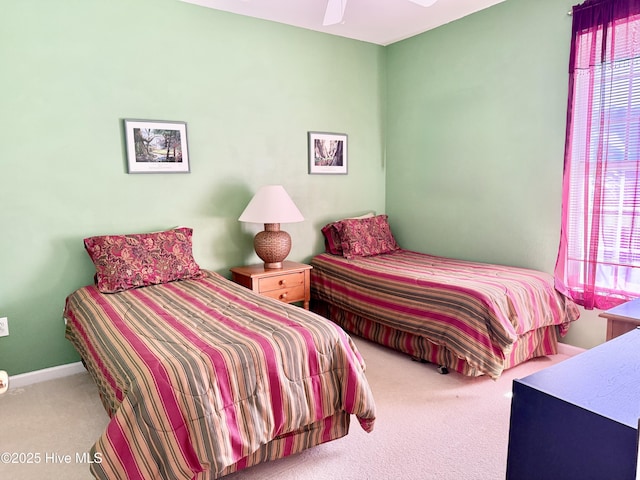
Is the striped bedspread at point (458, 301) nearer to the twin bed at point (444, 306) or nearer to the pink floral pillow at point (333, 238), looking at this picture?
the twin bed at point (444, 306)

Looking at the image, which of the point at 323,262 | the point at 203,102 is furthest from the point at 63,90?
the point at 323,262

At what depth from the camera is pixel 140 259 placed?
2.84 metres

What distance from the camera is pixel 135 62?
3.02m

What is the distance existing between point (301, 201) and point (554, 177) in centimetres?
202

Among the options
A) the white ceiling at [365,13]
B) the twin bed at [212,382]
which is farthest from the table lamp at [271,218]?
the white ceiling at [365,13]

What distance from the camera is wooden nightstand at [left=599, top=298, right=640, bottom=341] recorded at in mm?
1802

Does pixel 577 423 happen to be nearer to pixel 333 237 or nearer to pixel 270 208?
pixel 270 208

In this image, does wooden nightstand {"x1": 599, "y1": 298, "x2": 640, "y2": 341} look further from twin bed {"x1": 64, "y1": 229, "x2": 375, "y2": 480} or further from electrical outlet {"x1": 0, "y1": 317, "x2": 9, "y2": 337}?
electrical outlet {"x1": 0, "y1": 317, "x2": 9, "y2": 337}

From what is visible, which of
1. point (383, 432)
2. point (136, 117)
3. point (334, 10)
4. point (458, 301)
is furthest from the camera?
point (136, 117)

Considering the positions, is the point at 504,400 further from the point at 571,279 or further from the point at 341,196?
the point at 341,196

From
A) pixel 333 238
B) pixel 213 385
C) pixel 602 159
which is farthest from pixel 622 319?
pixel 333 238

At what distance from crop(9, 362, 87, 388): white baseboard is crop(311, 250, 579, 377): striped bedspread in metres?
1.93

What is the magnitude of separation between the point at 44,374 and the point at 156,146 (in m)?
1.72

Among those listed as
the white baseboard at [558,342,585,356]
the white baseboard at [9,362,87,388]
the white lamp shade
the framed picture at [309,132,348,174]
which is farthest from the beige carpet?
the framed picture at [309,132,348,174]
